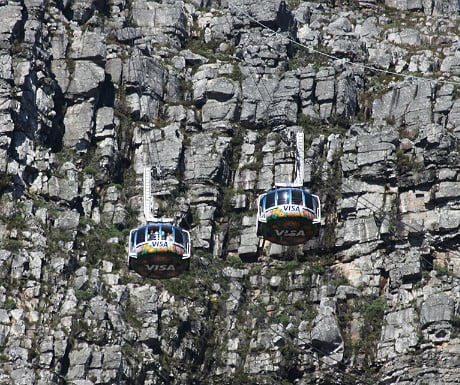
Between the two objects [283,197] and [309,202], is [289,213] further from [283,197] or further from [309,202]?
[309,202]

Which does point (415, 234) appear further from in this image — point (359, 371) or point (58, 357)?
point (58, 357)

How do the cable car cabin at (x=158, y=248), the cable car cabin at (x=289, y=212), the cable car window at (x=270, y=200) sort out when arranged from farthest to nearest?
the cable car cabin at (x=158, y=248) < the cable car window at (x=270, y=200) < the cable car cabin at (x=289, y=212)

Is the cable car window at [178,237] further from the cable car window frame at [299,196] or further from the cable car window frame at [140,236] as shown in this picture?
the cable car window frame at [299,196]

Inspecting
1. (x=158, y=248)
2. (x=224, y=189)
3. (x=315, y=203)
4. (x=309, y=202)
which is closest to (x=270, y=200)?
(x=309, y=202)

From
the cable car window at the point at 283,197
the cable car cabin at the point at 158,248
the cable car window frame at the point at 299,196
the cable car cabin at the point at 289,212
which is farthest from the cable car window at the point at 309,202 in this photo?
the cable car cabin at the point at 158,248

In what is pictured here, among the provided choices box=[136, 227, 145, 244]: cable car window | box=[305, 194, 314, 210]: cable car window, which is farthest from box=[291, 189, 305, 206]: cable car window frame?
box=[136, 227, 145, 244]: cable car window

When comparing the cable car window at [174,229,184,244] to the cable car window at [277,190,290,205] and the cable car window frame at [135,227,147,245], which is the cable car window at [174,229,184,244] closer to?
the cable car window frame at [135,227,147,245]
